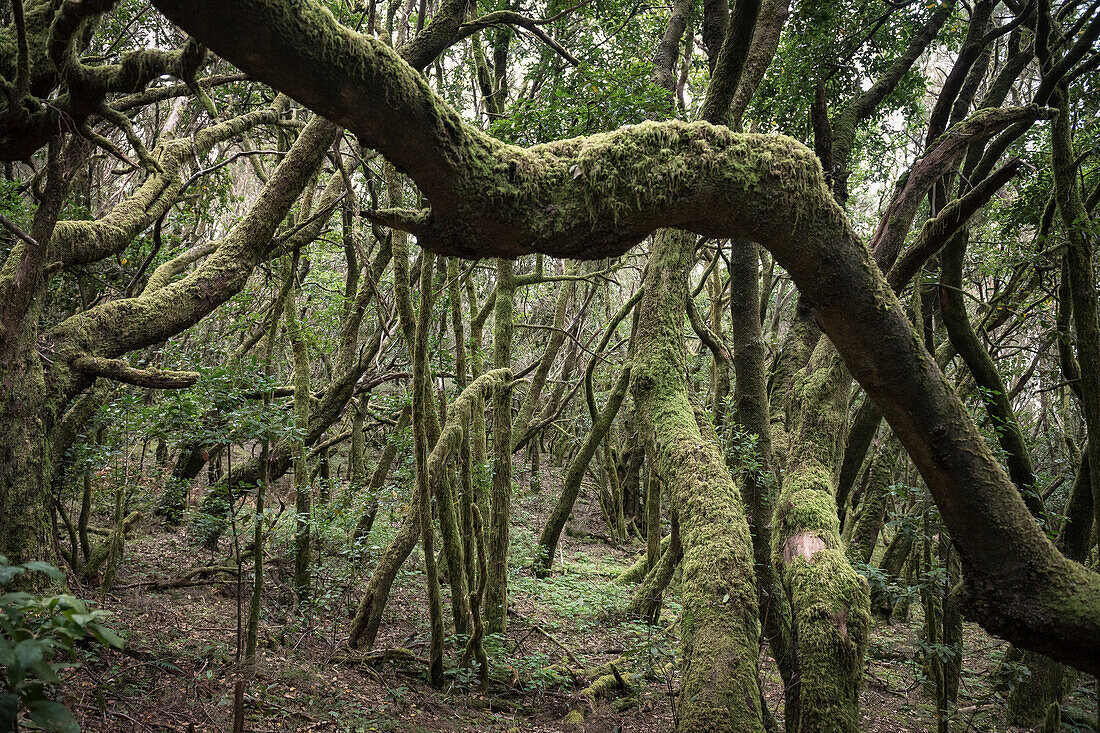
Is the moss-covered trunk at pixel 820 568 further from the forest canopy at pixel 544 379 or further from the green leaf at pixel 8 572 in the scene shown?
the green leaf at pixel 8 572

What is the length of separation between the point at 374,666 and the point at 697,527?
419 cm

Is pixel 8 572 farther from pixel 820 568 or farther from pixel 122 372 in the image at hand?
pixel 122 372

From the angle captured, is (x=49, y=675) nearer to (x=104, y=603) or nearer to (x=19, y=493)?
(x=19, y=493)

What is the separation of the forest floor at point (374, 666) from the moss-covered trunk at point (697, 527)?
2.04 m

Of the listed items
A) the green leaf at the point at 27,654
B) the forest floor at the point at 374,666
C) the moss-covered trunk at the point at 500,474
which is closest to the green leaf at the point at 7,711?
the green leaf at the point at 27,654

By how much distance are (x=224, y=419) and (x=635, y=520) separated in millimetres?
11330

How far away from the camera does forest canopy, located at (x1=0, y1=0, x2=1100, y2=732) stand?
2.62 meters

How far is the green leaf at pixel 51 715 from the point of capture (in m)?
1.49

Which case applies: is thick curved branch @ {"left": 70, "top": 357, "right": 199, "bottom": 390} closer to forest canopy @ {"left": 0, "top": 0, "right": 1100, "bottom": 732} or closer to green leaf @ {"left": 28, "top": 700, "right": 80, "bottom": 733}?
forest canopy @ {"left": 0, "top": 0, "right": 1100, "bottom": 732}

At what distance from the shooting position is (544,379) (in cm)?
1008

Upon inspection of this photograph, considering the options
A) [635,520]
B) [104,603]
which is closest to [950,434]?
[104,603]

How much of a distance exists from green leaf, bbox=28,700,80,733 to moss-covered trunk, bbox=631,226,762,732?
7.25ft

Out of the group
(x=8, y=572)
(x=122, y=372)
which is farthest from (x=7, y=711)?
(x=122, y=372)

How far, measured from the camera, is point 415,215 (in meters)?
2.47
